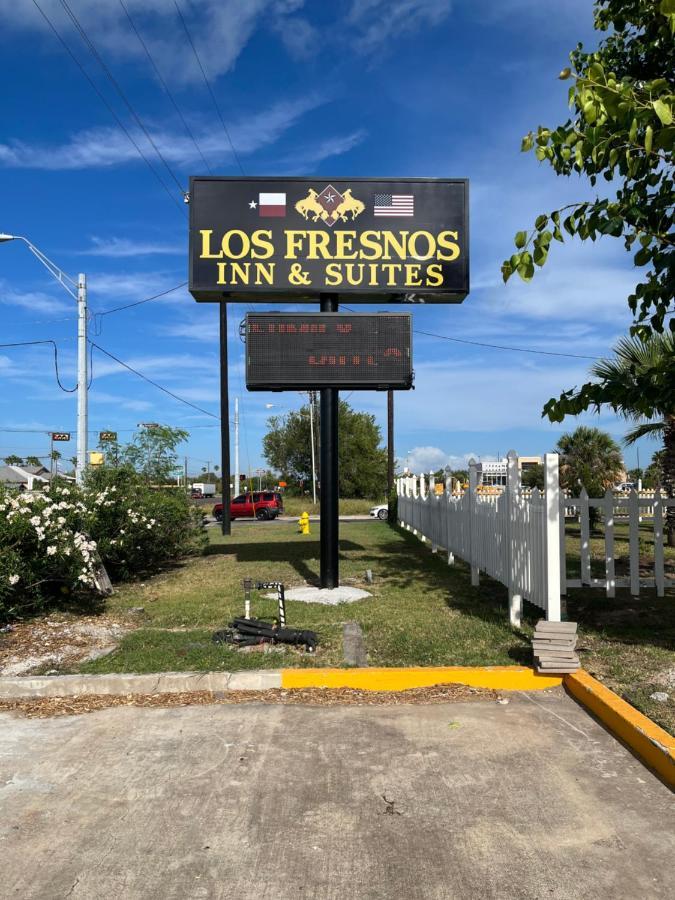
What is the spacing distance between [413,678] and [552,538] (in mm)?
2043

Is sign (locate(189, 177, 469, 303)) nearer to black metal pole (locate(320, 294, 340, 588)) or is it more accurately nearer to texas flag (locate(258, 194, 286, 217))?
texas flag (locate(258, 194, 286, 217))

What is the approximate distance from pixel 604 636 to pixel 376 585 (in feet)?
14.7

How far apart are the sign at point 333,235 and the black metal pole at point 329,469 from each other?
58cm

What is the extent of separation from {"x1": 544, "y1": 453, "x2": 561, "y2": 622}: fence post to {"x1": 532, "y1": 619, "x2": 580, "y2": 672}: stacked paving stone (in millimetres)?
548

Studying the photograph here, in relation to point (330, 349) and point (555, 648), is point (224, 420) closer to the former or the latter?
point (330, 349)

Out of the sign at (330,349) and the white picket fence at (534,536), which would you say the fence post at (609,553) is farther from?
the sign at (330,349)

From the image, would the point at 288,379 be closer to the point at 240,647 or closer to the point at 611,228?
the point at 240,647

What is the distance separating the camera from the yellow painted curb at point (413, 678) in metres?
6.19

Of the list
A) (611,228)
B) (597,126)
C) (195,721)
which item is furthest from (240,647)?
(597,126)

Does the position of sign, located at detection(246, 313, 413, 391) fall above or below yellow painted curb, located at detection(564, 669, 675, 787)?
above

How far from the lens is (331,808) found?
392cm

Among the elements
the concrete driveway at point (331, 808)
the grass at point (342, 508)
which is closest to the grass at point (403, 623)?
the concrete driveway at point (331, 808)

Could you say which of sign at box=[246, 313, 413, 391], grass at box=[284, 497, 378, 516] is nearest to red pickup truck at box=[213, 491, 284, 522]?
grass at box=[284, 497, 378, 516]

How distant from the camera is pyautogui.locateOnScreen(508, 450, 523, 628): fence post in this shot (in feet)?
26.8
